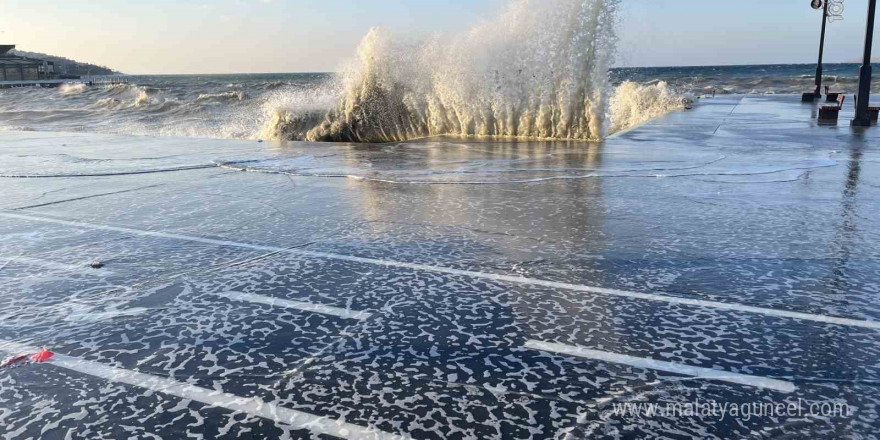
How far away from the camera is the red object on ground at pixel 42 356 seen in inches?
109

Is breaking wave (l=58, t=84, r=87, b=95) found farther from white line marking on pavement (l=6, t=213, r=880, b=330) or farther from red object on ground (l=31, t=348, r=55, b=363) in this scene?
red object on ground (l=31, t=348, r=55, b=363)

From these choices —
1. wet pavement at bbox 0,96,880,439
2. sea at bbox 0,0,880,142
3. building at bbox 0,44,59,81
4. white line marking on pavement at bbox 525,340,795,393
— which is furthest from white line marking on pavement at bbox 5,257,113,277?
building at bbox 0,44,59,81

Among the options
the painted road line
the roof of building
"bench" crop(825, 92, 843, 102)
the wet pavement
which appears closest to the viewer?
the painted road line

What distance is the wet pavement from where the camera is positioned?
7.53ft

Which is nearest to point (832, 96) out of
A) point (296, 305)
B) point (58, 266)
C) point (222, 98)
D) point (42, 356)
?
point (296, 305)

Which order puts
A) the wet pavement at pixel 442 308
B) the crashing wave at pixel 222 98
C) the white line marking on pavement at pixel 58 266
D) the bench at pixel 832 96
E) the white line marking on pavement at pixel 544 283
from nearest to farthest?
the wet pavement at pixel 442 308, the white line marking on pavement at pixel 544 283, the white line marking on pavement at pixel 58 266, the bench at pixel 832 96, the crashing wave at pixel 222 98

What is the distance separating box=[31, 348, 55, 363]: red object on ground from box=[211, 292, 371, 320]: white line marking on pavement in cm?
94

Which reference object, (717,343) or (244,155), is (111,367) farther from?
(244,155)

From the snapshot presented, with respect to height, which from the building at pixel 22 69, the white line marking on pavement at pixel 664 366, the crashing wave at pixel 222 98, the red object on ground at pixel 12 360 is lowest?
the white line marking on pavement at pixel 664 366

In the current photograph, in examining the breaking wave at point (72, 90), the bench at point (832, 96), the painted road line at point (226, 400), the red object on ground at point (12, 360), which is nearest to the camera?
the painted road line at point (226, 400)

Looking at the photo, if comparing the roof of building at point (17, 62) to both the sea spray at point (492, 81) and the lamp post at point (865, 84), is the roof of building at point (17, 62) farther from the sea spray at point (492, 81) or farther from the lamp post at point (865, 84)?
the lamp post at point (865, 84)

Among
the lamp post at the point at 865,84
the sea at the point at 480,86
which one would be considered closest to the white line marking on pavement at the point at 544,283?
the sea at the point at 480,86

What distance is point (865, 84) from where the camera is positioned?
14.0 m

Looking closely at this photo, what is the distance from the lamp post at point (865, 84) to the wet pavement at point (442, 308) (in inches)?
325
